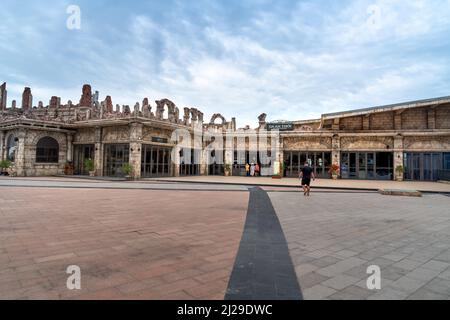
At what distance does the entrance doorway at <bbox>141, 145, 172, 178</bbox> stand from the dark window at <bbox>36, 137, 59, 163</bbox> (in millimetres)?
9251

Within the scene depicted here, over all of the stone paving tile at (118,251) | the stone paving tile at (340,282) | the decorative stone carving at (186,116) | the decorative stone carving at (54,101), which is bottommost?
the stone paving tile at (340,282)

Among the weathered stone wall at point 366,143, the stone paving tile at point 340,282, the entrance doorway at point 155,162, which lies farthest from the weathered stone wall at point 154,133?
the stone paving tile at point 340,282

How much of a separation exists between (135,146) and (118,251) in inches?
723

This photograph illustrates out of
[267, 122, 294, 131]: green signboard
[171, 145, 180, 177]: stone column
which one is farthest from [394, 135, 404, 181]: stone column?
[171, 145, 180, 177]: stone column

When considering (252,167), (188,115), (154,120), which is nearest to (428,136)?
(252,167)

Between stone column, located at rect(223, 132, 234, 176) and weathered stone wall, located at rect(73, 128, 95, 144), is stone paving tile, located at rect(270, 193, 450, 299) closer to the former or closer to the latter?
stone column, located at rect(223, 132, 234, 176)

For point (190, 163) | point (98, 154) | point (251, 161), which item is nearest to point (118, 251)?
point (98, 154)

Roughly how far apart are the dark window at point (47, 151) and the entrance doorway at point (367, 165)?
27.5 metres

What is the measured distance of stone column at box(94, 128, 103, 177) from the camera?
23.3 meters

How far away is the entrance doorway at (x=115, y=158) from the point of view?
2245 centimetres

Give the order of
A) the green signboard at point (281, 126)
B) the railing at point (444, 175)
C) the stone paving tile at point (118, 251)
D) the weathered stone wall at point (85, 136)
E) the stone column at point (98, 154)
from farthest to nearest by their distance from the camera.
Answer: the green signboard at point (281, 126) < the weathered stone wall at point (85, 136) < the stone column at point (98, 154) < the railing at point (444, 175) < the stone paving tile at point (118, 251)

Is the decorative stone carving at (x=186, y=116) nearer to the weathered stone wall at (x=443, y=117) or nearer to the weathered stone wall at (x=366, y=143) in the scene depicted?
the weathered stone wall at (x=366, y=143)
